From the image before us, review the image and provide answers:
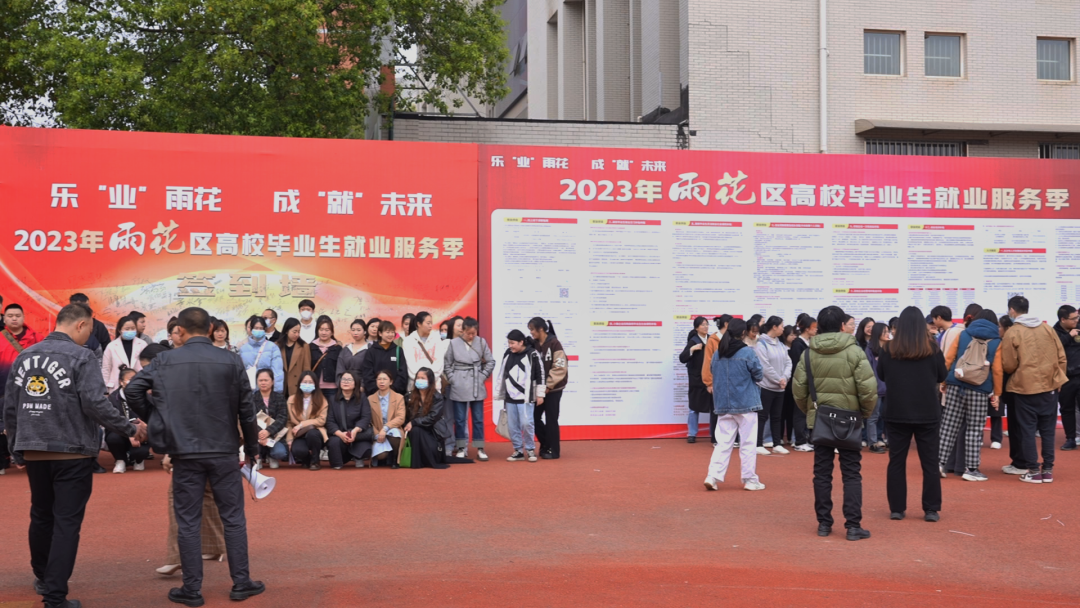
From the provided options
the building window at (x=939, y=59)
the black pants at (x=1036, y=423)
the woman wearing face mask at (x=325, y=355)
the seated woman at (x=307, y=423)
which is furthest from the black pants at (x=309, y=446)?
the building window at (x=939, y=59)

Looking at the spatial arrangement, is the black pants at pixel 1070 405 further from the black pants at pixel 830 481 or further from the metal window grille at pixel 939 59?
the metal window grille at pixel 939 59

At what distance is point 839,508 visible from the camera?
8.94m

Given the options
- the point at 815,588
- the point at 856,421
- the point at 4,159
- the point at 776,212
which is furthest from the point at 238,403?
the point at 776,212

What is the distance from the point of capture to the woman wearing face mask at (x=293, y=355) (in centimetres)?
1228

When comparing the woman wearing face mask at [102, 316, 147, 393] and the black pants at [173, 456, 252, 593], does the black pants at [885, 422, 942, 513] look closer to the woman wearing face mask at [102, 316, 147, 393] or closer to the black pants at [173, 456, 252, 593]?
the black pants at [173, 456, 252, 593]

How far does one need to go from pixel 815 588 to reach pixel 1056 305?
11608 mm

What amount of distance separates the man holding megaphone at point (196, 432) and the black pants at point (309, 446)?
5415mm

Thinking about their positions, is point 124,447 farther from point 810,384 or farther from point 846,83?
point 846,83

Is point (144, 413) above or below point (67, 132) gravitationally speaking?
below

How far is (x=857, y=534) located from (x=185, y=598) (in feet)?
15.7

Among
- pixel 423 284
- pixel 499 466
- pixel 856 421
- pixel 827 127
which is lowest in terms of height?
pixel 499 466

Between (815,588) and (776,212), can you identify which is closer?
(815,588)

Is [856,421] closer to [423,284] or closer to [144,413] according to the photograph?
[144,413]

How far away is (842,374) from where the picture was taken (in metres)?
7.91
